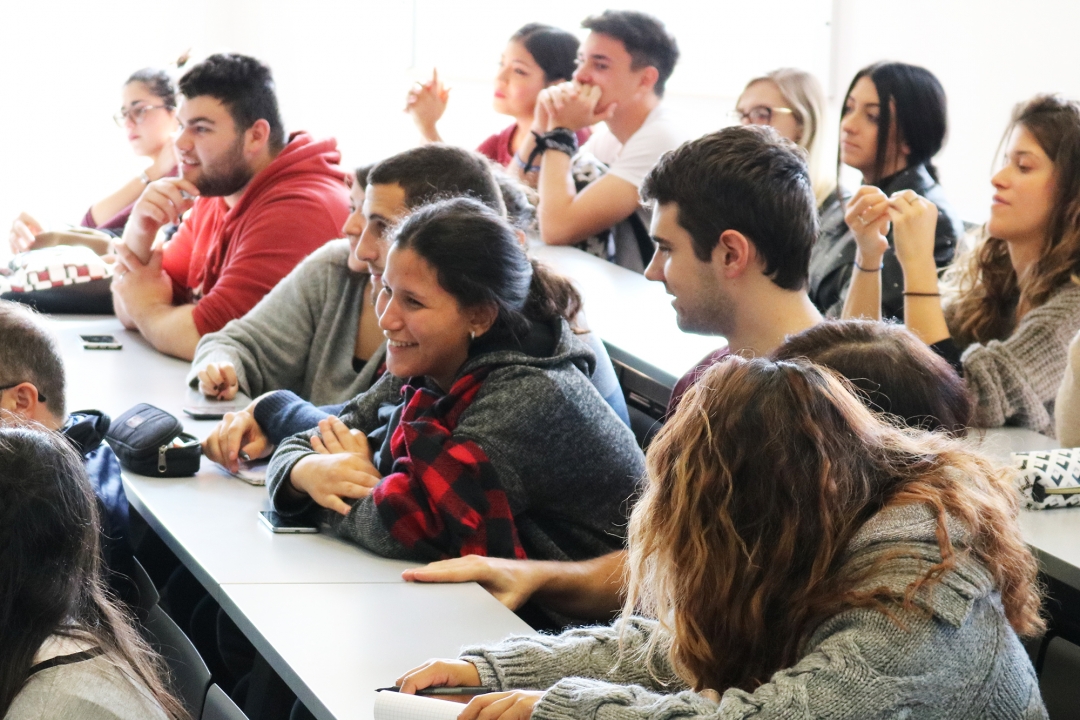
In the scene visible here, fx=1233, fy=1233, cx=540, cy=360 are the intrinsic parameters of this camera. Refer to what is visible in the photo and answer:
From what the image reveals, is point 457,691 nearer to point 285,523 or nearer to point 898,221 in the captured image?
point 285,523

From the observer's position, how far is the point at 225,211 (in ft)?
11.4

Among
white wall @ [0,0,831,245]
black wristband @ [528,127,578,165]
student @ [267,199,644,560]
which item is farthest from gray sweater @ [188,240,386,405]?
white wall @ [0,0,831,245]

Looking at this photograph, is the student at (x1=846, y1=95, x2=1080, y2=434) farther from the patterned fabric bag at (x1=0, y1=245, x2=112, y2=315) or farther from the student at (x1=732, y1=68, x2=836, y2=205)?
the patterned fabric bag at (x1=0, y1=245, x2=112, y2=315)

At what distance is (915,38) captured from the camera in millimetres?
4926

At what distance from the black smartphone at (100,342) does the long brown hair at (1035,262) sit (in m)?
1.99

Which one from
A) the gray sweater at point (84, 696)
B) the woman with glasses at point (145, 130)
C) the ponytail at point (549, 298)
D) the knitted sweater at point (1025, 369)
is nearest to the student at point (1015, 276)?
the knitted sweater at point (1025, 369)

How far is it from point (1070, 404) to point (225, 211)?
232 cm

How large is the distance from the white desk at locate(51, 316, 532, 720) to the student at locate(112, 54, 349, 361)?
88cm

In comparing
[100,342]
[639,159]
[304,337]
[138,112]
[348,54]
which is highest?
[348,54]

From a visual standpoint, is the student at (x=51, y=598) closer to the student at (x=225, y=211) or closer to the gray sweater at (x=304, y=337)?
the gray sweater at (x=304, y=337)

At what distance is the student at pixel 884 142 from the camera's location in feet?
10.2

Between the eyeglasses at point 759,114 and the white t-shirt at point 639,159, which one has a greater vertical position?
the eyeglasses at point 759,114

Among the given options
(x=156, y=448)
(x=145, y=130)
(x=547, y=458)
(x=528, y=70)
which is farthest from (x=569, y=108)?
(x=547, y=458)

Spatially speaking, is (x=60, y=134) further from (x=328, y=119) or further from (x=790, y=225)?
(x=790, y=225)
